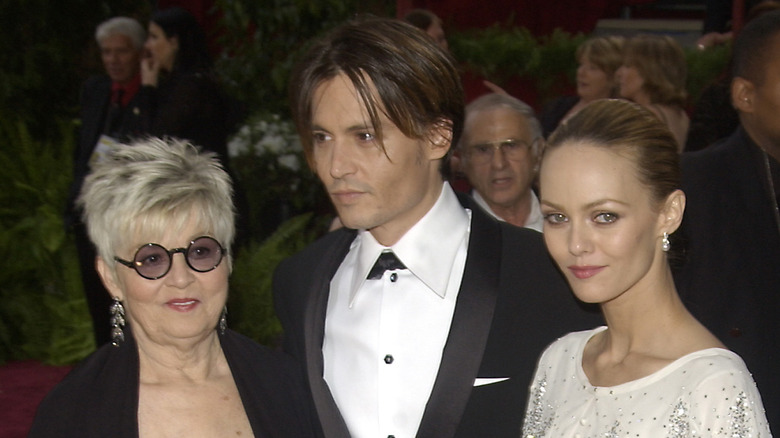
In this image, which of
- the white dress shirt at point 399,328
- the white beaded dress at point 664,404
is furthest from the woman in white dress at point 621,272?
the white dress shirt at point 399,328

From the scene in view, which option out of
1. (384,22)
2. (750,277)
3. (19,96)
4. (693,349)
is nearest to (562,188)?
(693,349)

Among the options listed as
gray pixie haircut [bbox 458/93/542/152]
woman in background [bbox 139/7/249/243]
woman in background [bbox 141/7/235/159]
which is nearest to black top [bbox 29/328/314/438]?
gray pixie haircut [bbox 458/93/542/152]

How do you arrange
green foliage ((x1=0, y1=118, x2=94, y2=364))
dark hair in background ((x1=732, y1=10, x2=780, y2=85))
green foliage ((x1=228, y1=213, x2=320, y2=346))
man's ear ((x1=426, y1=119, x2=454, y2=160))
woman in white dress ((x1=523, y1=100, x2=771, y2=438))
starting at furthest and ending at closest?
green foliage ((x1=0, y1=118, x2=94, y2=364)) → green foliage ((x1=228, y1=213, x2=320, y2=346)) → dark hair in background ((x1=732, y1=10, x2=780, y2=85)) → man's ear ((x1=426, y1=119, x2=454, y2=160)) → woman in white dress ((x1=523, y1=100, x2=771, y2=438))

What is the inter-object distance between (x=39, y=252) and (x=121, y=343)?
459 centimetres

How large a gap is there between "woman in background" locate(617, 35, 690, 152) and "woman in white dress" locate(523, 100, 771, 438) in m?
2.98

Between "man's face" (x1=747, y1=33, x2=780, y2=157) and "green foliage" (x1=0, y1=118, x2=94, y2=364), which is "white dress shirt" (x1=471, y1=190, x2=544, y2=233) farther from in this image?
"green foliage" (x1=0, y1=118, x2=94, y2=364)

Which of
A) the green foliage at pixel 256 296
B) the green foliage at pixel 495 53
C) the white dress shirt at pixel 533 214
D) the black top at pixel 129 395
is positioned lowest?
the green foliage at pixel 256 296

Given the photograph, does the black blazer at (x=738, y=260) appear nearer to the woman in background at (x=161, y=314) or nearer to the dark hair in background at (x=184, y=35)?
the woman in background at (x=161, y=314)

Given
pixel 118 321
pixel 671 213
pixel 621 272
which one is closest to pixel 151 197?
pixel 118 321

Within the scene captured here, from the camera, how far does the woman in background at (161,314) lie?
7.71 ft

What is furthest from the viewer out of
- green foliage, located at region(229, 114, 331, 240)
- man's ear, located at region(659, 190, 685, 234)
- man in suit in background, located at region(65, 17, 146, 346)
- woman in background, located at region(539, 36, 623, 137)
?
green foliage, located at region(229, 114, 331, 240)

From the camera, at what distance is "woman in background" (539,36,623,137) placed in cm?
546

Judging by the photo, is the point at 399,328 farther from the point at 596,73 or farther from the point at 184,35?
the point at 596,73

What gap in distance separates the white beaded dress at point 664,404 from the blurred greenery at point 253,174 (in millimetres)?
3643
